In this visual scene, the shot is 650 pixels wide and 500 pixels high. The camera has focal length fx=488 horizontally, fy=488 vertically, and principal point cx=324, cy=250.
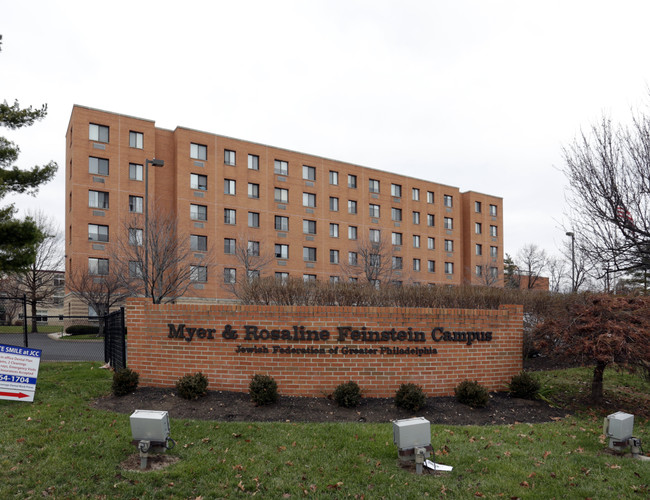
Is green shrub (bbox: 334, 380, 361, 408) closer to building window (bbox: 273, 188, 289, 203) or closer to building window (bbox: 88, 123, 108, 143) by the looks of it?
building window (bbox: 88, 123, 108, 143)

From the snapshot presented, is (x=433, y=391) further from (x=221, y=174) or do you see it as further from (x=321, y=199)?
(x=321, y=199)

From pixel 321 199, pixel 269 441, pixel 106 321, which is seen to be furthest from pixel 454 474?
pixel 321 199

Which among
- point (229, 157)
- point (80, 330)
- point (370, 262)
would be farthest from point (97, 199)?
point (370, 262)

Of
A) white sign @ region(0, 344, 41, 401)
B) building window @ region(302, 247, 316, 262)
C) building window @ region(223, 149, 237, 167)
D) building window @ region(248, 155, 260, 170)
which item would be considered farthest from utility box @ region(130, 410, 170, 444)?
building window @ region(302, 247, 316, 262)

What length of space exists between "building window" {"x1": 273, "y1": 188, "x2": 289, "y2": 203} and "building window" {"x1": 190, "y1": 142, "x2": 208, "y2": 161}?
23.3 feet

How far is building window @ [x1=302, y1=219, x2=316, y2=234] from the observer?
4676 cm

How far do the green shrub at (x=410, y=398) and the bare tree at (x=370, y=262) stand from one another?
90.9ft

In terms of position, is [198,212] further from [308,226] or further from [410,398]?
[410,398]

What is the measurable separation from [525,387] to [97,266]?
3378 centimetres

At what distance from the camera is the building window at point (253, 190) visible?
43688 mm

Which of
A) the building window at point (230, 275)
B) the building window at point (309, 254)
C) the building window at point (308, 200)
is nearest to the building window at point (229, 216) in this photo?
the building window at point (230, 275)

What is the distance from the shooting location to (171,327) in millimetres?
9773

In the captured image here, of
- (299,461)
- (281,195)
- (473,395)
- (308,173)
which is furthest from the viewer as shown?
(308,173)

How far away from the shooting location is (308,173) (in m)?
47.6
